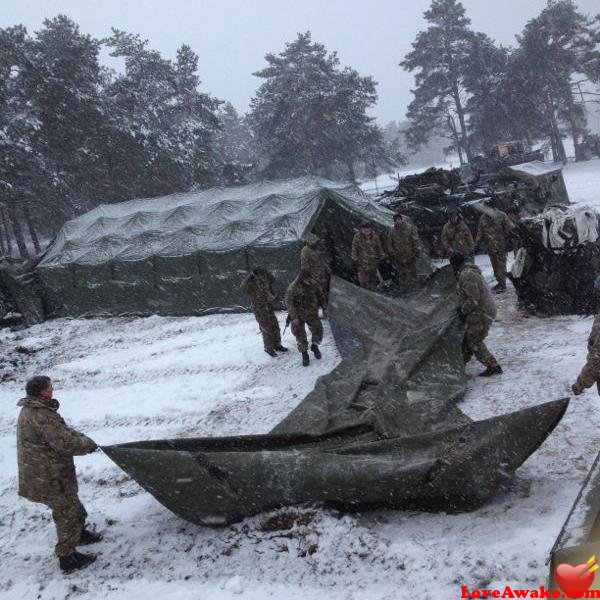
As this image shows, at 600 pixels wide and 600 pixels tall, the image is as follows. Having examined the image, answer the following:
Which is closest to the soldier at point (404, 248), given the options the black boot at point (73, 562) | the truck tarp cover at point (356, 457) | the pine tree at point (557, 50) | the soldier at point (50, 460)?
the truck tarp cover at point (356, 457)

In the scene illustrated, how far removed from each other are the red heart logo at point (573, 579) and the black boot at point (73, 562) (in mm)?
3708

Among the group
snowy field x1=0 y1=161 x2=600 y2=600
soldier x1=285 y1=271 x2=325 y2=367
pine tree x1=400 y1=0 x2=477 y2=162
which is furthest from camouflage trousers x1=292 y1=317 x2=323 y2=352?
pine tree x1=400 y1=0 x2=477 y2=162

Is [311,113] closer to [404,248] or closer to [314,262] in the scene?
[404,248]

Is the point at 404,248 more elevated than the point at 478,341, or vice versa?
the point at 404,248

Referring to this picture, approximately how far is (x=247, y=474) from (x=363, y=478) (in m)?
0.91

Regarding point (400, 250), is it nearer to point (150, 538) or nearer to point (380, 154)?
point (150, 538)

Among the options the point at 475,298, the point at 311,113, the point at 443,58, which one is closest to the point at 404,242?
the point at 475,298

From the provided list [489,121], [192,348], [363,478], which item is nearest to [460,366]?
[363,478]

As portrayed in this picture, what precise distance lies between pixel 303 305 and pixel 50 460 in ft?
14.6

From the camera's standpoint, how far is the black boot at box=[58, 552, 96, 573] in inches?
168

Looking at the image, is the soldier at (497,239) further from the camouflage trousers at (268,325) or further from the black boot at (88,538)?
the black boot at (88,538)

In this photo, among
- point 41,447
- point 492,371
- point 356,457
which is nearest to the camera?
point 356,457

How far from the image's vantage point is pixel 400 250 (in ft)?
Result: 33.4

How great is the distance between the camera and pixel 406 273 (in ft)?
34.3
